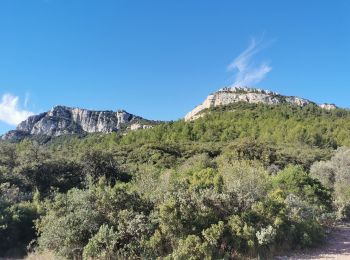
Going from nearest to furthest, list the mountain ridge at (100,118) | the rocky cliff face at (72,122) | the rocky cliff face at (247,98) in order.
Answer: the rocky cliff face at (247,98), the mountain ridge at (100,118), the rocky cliff face at (72,122)

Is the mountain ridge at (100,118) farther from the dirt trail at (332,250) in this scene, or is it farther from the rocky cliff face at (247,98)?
the dirt trail at (332,250)

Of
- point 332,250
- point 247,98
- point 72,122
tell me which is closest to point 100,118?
point 72,122

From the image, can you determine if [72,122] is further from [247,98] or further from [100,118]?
[247,98]

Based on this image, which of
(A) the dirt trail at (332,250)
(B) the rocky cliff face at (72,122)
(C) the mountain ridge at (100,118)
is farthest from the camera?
(B) the rocky cliff face at (72,122)

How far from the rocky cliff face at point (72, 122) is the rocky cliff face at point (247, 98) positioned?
2627cm

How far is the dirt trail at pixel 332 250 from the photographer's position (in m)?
14.0

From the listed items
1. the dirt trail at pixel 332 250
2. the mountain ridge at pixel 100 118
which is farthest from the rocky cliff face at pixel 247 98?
the dirt trail at pixel 332 250

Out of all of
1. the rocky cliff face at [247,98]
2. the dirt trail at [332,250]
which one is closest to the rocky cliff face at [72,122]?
the rocky cliff face at [247,98]

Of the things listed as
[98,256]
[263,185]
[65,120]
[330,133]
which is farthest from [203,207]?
[65,120]

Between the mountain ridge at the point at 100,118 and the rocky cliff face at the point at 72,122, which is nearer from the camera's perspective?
the mountain ridge at the point at 100,118

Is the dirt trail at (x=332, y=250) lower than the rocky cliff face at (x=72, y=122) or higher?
lower

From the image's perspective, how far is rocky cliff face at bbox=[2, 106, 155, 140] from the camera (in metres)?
156

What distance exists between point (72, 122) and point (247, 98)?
77.4m

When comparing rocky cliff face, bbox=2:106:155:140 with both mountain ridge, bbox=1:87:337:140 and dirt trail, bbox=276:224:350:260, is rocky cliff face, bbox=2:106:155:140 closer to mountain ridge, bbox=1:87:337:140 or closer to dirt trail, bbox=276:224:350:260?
mountain ridge, bbox=1:87:337:140
